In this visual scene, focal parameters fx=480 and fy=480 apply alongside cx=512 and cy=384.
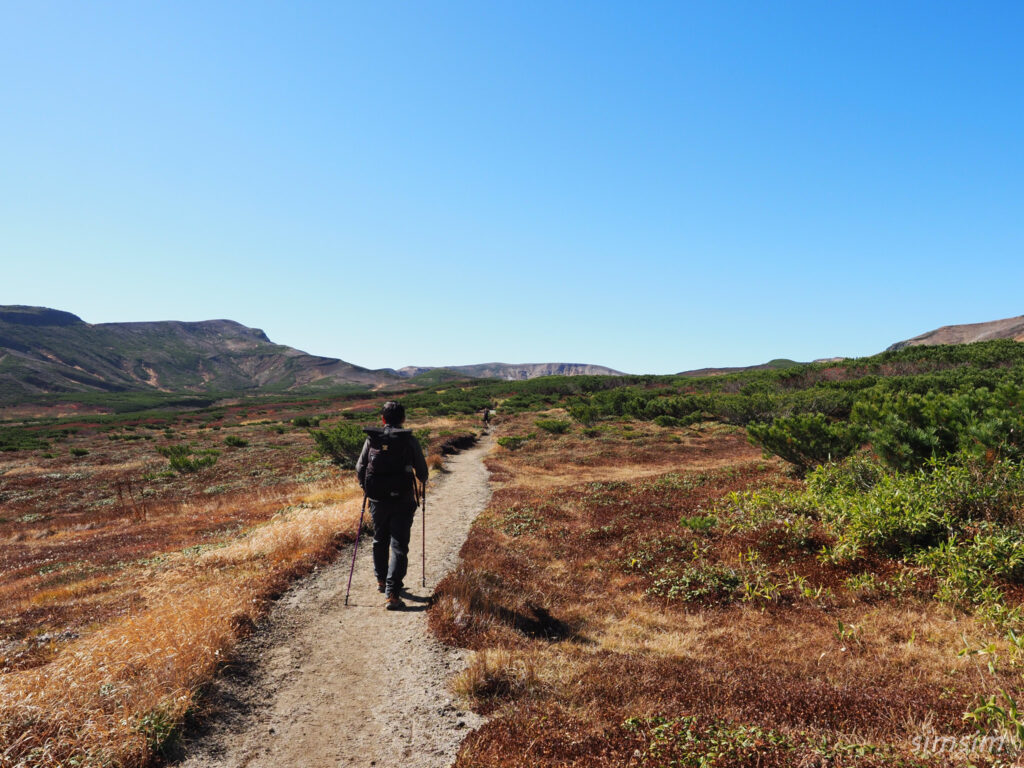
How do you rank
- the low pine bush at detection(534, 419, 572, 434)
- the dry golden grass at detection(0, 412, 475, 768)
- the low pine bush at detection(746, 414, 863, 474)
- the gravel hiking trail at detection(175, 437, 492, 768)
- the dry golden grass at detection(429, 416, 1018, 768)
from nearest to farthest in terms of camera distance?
1. the dry golden grass at detection(429, 416, 1018, 768)
2. the dry golden grass at detection(0, 412, 475, 768)
3. the gravel hiking trail at detection(175, 437, 492, 768)
4. the low pine bush at detection(746, 414, 863, 474)
5. the low pine bush at detection(534, 419, 572, 434)

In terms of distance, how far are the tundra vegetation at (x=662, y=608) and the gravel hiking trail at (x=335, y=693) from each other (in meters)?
0.31

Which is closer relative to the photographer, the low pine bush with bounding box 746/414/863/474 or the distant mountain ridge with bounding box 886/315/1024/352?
the low pine bush with bounding box 746/414/863/474

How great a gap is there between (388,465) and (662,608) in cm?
496

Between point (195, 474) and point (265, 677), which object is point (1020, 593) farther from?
point (195, 474)

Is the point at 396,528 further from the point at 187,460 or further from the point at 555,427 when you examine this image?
the point at 555,427

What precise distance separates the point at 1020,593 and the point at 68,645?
1208 cm

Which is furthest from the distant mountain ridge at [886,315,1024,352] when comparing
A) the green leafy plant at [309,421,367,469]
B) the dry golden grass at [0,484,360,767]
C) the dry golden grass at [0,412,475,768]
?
the dry golden grass at [0,484,360,767]

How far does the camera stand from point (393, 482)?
7.34 meters

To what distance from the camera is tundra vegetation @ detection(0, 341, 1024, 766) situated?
12.6 ft

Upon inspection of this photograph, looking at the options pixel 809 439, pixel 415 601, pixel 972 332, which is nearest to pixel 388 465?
pixel 415 601

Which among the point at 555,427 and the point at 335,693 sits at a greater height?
the point at 335,693

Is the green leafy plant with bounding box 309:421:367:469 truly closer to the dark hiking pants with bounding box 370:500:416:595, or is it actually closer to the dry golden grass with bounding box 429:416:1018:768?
the dry golden grass with bounding box 429:416:1018:768

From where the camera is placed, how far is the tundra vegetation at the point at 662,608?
3842 mm

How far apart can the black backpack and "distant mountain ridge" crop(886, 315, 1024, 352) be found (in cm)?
18220
